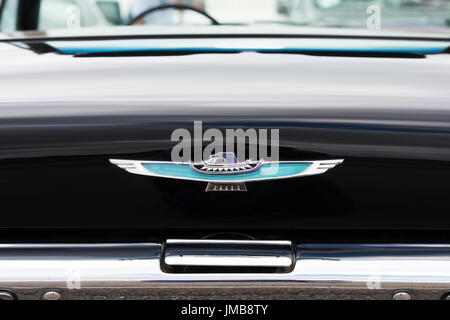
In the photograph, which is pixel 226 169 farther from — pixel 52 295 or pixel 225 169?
pixel 52 295

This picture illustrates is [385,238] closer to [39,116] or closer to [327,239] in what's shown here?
[327,239]

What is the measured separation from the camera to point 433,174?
1.60 metres

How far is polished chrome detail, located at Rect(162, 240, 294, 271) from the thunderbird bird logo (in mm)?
115

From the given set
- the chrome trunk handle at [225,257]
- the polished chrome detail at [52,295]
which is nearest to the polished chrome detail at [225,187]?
the chrome trunk handle at [225,257]

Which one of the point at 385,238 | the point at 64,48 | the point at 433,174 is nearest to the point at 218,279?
the point at 385,238

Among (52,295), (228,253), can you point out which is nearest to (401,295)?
(228,253)

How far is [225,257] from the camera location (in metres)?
1.59

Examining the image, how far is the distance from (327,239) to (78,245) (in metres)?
0.51

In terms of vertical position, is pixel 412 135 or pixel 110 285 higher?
pixel 412 135

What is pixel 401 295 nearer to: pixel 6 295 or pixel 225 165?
pixel 225 165

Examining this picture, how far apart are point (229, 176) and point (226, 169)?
0.06 feet

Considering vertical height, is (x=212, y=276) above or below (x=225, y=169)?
below
